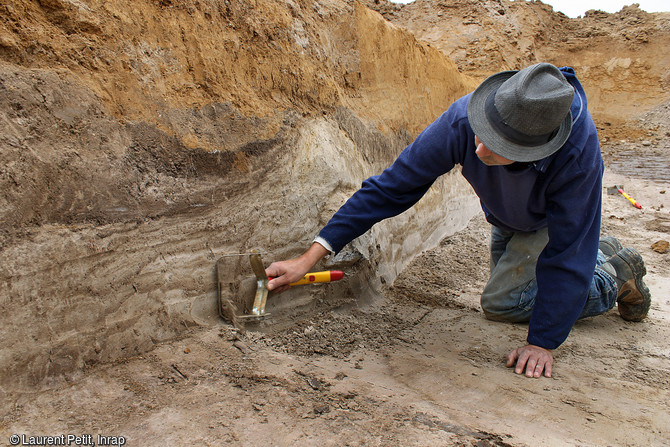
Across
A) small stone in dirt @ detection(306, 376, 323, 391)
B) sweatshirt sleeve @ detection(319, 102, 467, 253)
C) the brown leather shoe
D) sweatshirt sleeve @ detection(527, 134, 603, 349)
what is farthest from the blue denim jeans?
small stone in dirt @ detection(306, 376, 323, 391)

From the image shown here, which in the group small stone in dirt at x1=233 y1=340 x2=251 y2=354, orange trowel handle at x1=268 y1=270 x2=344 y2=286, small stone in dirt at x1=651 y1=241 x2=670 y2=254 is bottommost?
small stone in dirt at x1=233 y1=340 x2=251 y2=354

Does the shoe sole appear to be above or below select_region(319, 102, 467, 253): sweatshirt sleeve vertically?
below

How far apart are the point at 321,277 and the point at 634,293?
1787 millimetres

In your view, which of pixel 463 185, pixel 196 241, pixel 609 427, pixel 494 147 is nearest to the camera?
pixel 609 427

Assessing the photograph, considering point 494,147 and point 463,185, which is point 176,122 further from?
point 463,185

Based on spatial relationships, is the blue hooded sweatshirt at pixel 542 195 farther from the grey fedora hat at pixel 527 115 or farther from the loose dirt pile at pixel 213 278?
the loose dirt pile at pixel 213 278

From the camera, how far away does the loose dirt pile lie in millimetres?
1459

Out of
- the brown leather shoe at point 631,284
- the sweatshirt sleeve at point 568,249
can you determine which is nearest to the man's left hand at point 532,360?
the sweatshirt sleeve at point 568,249

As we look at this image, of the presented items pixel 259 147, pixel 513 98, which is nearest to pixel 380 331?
pixel 259 147

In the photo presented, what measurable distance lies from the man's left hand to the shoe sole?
3.10 ft

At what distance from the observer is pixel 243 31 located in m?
2.33

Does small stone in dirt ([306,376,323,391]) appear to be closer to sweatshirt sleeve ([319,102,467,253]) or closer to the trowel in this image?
the trowel

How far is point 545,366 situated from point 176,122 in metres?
1.88

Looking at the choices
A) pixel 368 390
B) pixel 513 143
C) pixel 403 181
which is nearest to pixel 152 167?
pixel 403 181
